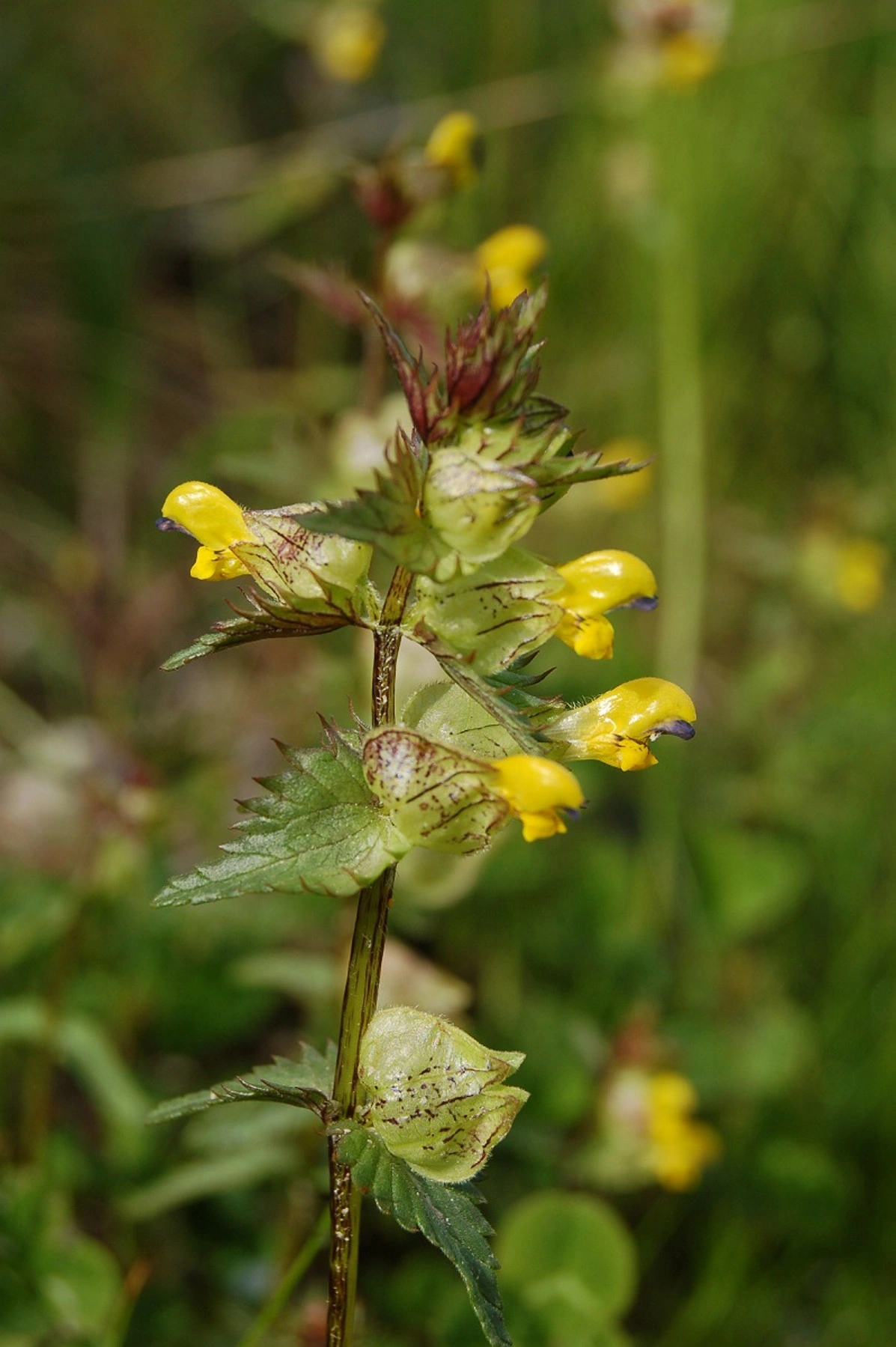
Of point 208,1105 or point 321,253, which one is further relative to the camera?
point 321,253

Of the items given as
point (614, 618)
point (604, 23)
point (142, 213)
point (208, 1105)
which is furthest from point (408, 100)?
point (208, 1105)

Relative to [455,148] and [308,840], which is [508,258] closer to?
[455,148]

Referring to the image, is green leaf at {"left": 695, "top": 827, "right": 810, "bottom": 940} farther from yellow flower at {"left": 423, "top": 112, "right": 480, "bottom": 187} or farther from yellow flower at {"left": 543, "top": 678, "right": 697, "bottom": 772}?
yellow flower at {"left": 543, "top": 678, "right": 697, "bottom": 772}

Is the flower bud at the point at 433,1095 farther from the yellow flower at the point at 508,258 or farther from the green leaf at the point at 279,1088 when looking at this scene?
the yellow flower at the point at 508,258

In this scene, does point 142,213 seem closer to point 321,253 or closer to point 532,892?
point 321,253

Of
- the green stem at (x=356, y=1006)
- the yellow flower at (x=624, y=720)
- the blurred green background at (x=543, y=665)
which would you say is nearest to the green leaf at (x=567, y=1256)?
the blurred green background at (x=543, y=665)
